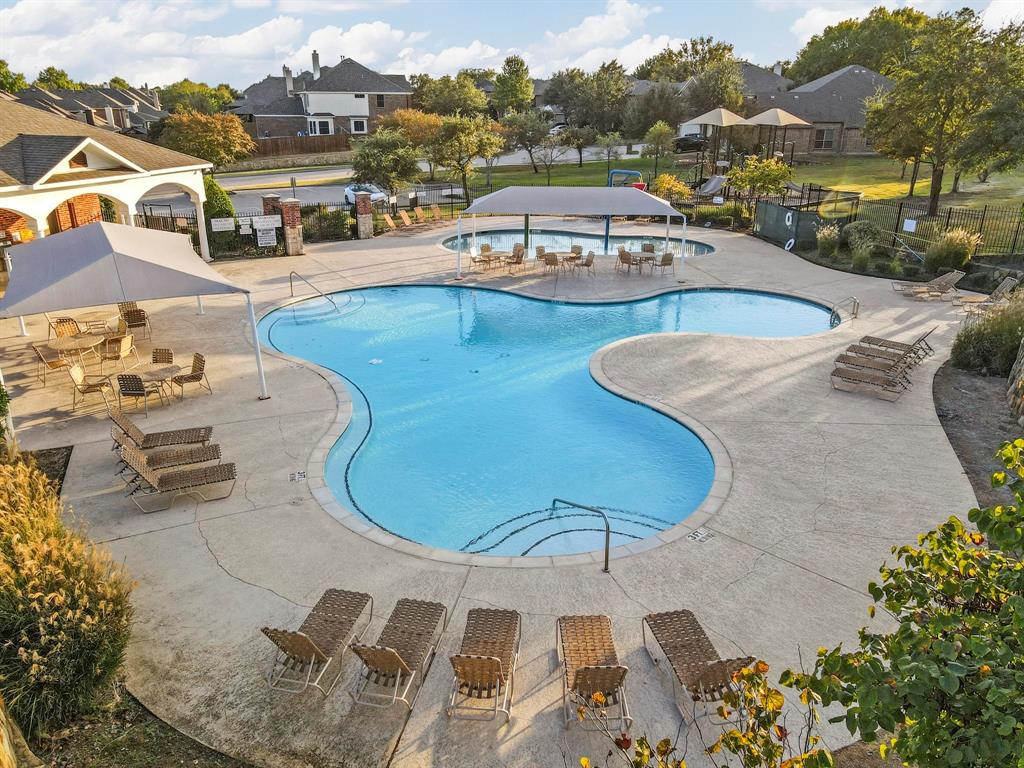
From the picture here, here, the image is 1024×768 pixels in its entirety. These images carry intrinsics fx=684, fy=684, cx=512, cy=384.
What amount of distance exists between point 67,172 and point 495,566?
62.7 ft

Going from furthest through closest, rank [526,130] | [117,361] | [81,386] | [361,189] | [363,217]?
[526,130], [361,189], [363,217], [117,361], [81,386]

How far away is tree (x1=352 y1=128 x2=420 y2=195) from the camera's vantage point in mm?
31547

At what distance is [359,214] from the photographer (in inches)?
1122

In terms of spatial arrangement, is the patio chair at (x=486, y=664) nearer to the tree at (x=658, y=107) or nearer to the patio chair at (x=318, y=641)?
the patio chair at (x=318, y=641)

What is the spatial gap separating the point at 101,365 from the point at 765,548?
45.7ft

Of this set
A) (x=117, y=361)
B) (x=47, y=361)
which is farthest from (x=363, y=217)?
(x=47, y=361)

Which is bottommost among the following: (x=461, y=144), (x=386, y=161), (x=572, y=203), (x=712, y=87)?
(x=572, y=203)

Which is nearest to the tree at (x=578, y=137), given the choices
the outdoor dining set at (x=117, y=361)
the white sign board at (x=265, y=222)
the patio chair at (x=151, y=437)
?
the white sign board at (x=265, y=222)

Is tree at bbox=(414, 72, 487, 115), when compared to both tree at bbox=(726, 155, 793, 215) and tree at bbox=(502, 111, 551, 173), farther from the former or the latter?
tree at bbox=(726, 155, 793, 215)

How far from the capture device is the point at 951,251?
21.2 metres

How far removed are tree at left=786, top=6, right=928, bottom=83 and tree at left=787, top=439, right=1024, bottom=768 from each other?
77821mm

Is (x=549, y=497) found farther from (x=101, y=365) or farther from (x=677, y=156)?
(x=677, y=156)

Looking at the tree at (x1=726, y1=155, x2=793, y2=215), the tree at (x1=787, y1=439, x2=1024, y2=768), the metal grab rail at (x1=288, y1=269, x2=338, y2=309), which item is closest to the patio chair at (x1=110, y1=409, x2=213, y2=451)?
the metal grab rail at (x1=288, y1=269, x2=338, y2=309)

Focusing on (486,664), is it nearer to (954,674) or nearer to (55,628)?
(55,628)
